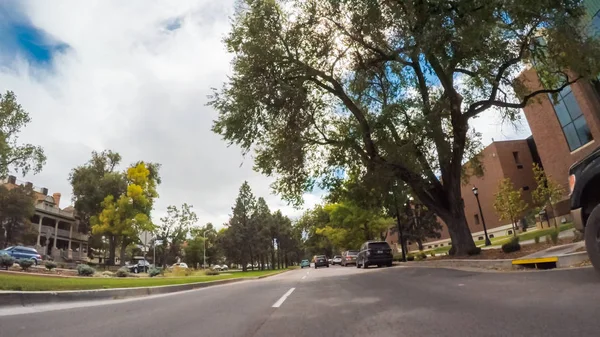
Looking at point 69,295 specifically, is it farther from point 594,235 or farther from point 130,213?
point 130,213

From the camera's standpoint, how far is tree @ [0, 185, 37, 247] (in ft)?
146

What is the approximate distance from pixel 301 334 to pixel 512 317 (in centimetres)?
234

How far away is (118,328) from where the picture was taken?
5.46m

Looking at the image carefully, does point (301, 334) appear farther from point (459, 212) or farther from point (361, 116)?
point (459, 212)

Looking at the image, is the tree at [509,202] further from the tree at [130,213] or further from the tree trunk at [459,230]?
the tree at [130,213]

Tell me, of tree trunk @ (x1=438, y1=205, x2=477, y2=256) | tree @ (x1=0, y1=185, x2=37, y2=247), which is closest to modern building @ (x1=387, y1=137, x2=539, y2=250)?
tree trunk @ (x1=438, y1=205, x2=477, y2=256)

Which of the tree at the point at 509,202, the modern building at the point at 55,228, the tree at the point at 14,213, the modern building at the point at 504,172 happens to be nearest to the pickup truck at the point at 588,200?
the tree at the point at 509,202

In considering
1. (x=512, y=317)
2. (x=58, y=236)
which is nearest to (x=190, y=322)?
(x=512, y=317)

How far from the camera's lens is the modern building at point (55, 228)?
53.8 m

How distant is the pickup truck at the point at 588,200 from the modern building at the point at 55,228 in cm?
5732

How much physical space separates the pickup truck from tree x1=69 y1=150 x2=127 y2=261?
5081 centimetres

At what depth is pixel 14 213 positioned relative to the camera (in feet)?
147

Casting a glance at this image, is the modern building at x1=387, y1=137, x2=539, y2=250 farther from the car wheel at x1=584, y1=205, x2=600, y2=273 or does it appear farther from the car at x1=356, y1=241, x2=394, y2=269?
the car wheel at x1=584, y1=205, x2=600, y2=273

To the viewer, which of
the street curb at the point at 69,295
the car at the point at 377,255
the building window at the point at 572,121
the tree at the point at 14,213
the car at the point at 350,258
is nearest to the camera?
the street curb at the point at 69,295
